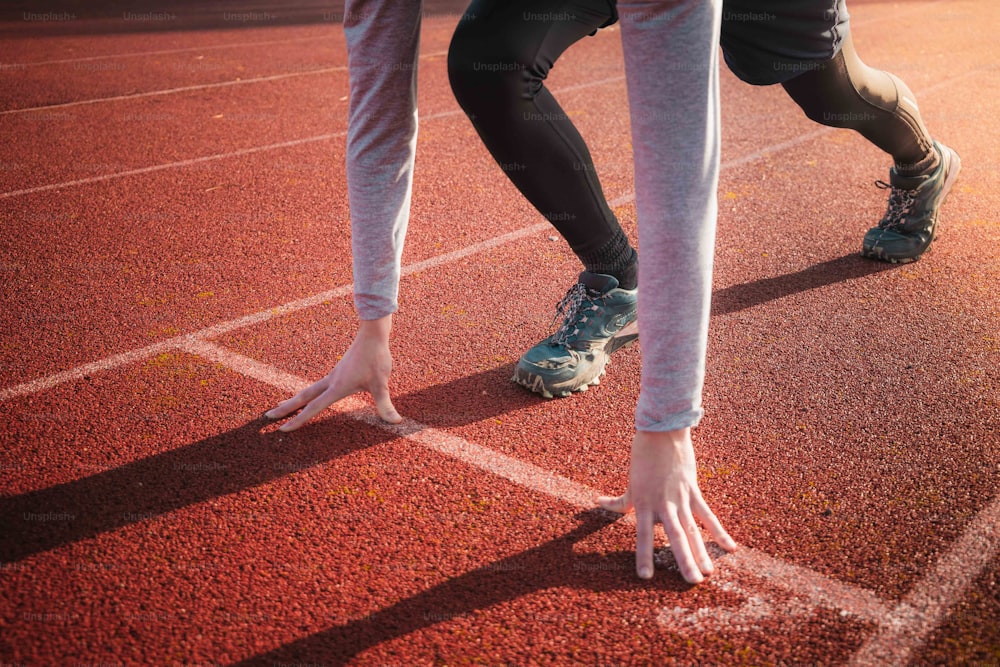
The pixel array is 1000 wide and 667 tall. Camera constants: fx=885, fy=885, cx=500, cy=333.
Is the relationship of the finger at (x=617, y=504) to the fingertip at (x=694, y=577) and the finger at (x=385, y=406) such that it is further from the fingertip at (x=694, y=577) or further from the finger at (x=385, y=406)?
the finger at (x=385, y=406)

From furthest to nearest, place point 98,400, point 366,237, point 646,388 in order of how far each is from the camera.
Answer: point 98,400
point 366,237
point 646,388

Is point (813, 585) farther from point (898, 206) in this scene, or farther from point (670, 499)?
point (898, 206)

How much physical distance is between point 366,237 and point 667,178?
963 mm

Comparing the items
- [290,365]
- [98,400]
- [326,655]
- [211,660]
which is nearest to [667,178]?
[326,655]

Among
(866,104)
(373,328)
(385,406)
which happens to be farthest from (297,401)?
(866,104)

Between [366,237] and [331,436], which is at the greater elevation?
[366,237]

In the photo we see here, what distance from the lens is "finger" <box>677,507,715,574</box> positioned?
77.9 inches

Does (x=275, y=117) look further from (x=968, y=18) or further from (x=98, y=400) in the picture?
(x=968, y=18)

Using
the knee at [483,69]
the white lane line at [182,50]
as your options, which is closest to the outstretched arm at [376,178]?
the knee at [483,69]

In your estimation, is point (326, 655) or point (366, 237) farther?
point (366, 237)

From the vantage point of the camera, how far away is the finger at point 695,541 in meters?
1.98

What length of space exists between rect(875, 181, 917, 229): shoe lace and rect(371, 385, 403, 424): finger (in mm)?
2463

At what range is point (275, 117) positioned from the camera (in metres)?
7.11

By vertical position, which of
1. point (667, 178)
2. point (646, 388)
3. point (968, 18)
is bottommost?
point (968, 18)
